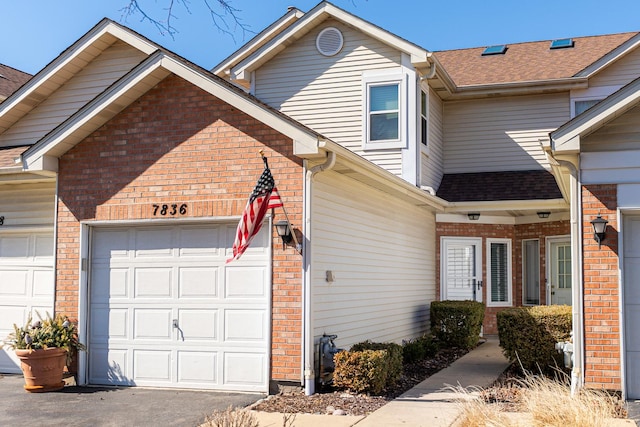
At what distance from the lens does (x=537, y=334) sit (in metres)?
12.0

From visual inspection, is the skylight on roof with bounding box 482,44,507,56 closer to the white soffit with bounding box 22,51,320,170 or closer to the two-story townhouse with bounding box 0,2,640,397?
the two-story townhouse with bounding box 0,2,640,397

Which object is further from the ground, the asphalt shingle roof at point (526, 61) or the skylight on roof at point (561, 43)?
the skylight on roof at point (561, 43)

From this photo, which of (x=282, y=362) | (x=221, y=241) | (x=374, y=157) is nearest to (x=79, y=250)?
(x=221, y=241)

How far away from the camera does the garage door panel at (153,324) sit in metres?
11.3

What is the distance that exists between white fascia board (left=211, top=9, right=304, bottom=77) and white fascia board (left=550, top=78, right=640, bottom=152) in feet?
32.2

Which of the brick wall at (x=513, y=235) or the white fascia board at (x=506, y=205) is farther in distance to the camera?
the brick wall at (x=513, y=235)

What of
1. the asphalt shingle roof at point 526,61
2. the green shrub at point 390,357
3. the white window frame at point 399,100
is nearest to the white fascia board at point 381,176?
the white window frame at point 399,100

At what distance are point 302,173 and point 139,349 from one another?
3.67 metres

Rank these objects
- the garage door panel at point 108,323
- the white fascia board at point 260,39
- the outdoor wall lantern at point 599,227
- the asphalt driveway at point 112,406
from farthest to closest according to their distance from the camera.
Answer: the white fascia board at point 260,39 → the garage door panel at point 108,323 → the outdoor wall lantern at point 599,227 → the asphalt driveway at point 112,406

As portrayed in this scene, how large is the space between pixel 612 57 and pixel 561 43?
3.58 metres

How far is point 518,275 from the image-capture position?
18.8 metres

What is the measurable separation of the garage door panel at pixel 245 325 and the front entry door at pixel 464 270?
8.38 metres

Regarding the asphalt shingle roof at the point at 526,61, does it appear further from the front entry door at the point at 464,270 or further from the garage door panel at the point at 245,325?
the garage door panel at the point at 245,325

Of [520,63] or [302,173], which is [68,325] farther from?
[520,63]
